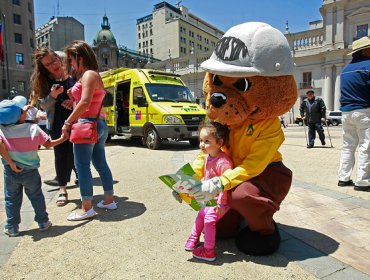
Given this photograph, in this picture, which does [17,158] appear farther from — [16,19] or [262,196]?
[16,19]

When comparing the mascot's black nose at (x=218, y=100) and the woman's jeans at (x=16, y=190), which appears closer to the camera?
the mascot's black nose at (x=218, y=100)

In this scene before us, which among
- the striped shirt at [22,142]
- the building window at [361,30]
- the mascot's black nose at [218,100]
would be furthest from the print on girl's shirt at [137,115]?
the building window at [361,30]

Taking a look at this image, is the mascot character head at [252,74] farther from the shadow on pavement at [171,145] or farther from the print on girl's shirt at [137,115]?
the print on girl's shirt at [137,115]

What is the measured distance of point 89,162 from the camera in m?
3.21

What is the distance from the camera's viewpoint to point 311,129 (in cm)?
932

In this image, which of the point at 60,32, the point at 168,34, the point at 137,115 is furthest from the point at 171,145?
the point at 168,34

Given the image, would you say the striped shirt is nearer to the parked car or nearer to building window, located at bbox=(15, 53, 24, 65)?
the parked car

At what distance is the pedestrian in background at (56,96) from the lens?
379cm

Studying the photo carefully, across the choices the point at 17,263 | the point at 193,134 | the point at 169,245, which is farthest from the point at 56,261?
the point at 193,134

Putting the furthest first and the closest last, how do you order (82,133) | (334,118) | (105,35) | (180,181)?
(105,35) → (334,118) → (82,133) → (180,181)

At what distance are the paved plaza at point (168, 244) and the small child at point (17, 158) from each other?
0.23 metres

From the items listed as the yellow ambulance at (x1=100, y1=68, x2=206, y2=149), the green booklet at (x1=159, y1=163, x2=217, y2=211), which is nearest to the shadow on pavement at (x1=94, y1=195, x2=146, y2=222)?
the green booklet at (x1=159, y1=163, x2=217, y2=211)

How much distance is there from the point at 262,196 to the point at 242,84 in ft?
2.91

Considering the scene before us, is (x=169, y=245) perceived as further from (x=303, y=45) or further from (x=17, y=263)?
(x=303, y=45)
